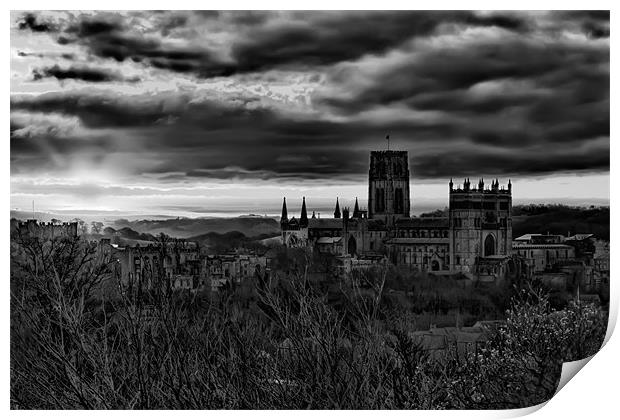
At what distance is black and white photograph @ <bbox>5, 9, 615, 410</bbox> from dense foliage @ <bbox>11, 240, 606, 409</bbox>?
12 mm

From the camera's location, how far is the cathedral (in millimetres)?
5223

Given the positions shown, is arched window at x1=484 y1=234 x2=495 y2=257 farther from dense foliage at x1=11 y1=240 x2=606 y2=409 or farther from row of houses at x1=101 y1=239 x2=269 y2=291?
row of houses at x1=101 y1=239 x2=269 y2=291

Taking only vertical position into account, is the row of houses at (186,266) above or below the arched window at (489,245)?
below

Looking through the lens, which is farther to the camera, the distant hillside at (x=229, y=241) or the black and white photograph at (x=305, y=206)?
the distant hillside at (x=229, y=241)

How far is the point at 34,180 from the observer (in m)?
5.08

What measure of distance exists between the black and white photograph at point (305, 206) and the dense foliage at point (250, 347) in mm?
12

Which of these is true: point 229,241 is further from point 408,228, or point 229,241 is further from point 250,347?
point 408,228

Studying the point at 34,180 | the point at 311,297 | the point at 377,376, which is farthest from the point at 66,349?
the point at 377,376

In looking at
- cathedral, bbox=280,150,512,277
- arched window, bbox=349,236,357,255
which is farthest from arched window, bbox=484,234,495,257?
arched window, bbox=349,236,357,255

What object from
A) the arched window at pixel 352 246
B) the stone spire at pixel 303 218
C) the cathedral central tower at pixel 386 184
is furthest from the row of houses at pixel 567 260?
the stone spire at pixel 303 218

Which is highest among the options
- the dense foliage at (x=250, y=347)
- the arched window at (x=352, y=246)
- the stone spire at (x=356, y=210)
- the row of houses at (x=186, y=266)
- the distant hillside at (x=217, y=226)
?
the stone spire at (x=356, y=210)

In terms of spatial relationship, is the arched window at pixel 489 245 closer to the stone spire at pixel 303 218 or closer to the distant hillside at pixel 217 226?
the stone spire at pixel 303 218

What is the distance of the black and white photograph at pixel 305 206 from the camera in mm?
5047
